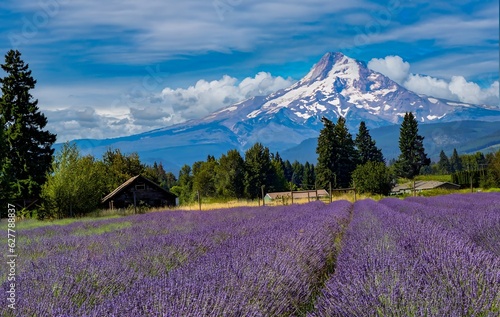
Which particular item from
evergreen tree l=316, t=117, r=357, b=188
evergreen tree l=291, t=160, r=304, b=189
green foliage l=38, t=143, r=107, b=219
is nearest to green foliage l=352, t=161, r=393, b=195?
green foliage l=38, t=143, r=107, b=219

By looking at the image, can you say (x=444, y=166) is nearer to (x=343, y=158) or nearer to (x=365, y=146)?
(x=365, y=146)

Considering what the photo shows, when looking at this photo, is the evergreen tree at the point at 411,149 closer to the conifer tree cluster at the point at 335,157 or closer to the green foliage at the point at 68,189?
the conifer tree cluster at the point at 335,157

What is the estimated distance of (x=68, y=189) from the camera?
2572 centimetres

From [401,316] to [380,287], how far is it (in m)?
0.47

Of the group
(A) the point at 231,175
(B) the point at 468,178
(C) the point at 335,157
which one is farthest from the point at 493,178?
(A) the point at 231,175

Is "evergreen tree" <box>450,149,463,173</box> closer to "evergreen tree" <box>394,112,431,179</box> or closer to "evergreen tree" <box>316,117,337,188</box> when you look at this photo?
"evergreen tree" <box>394,112,431,179</box>

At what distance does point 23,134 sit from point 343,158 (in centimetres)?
5188

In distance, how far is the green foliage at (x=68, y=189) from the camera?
83.0ft

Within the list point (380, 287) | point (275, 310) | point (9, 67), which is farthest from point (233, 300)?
point (9, 67)

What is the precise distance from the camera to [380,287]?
9.31 feet

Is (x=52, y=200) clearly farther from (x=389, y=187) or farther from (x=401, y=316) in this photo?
(x=389, y=187)

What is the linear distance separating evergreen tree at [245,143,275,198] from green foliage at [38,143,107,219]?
4917 centimetres

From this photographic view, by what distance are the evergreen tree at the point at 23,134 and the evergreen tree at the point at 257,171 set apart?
4216cm

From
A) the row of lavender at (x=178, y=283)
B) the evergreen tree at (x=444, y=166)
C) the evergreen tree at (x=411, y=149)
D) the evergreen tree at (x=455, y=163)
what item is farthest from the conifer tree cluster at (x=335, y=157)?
the evergreen tree at (x=455, y=163)
